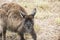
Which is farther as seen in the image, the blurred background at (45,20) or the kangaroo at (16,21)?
the blurred background at (45,20)

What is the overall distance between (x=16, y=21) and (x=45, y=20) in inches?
71.2

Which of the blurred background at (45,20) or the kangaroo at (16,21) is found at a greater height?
the kangaroo at (16,21)

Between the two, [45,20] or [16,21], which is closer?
[16,21]

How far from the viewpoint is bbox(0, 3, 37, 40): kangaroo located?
29.6 feet

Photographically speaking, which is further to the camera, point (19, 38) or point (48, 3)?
point (48, 3)

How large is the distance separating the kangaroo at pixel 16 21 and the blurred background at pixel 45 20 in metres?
0.52

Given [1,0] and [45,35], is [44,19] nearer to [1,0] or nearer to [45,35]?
[45,35]

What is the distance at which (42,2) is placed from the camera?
12.5m

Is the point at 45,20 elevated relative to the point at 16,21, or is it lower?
lower

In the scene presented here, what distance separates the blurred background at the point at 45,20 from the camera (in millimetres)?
9883

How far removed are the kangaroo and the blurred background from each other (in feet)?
1.72

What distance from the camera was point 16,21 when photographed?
368 inches

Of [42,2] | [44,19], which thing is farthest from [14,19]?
[42,2]

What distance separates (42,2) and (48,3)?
254 mm
